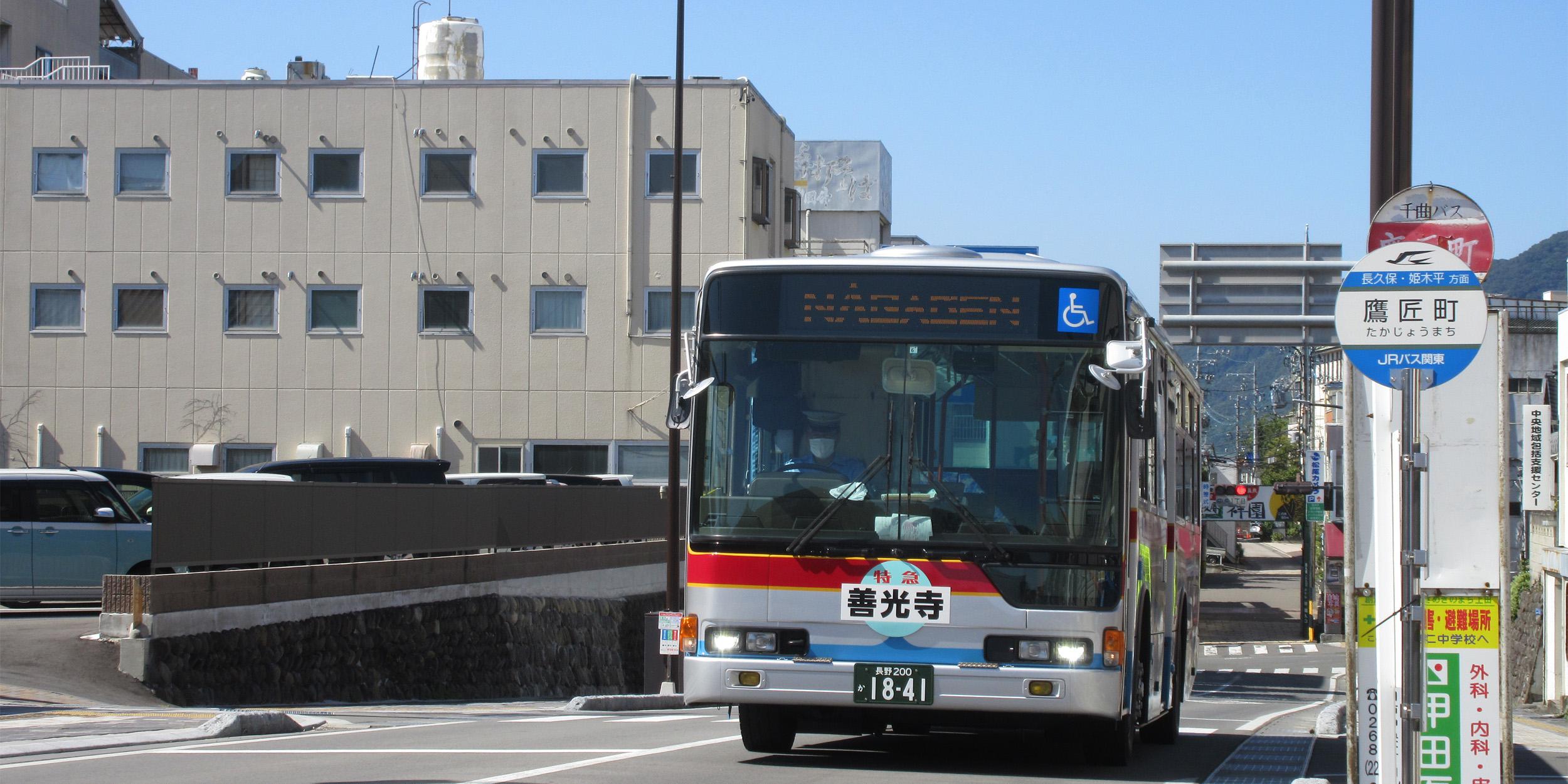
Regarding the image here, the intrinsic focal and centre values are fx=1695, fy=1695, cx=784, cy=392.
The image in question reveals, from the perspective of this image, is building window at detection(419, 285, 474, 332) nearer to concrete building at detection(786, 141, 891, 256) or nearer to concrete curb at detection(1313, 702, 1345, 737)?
concrete building at detection(786, 141, 891, 256)

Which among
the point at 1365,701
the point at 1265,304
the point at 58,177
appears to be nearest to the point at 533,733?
the point at 1365,701

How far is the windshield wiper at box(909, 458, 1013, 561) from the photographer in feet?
31.6

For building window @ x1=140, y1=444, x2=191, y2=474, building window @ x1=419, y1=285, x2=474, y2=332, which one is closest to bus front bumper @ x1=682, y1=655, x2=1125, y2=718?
building window @ x1=419, y1=285, x2=474, y2=332

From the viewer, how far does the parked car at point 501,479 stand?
31109mm

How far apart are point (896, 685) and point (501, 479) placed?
73.3ft

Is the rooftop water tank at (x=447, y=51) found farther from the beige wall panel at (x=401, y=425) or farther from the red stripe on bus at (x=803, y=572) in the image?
the red stripe on bus at (x=803, y=572)

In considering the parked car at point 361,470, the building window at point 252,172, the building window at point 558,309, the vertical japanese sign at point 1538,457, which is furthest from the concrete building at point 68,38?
the vertical japanese sign at point 1538,457

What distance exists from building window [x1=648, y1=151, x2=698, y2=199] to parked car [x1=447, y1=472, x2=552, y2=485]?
8933mm

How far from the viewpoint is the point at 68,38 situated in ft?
190

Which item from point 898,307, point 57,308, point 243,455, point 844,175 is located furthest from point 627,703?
point 844,175

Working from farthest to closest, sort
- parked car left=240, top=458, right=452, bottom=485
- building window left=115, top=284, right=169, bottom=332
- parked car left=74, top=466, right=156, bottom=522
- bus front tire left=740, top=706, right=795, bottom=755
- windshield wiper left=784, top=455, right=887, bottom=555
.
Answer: building window left=115, top=284, right=169, bottom=332
parked car left=240, top=458, right=452, bottom=485
parked car left=74, top=466, right=156, bottom=522
bus front tire left=740, top=706, right=795, bottom=755
windshield wiper left=784, top=455, right=887, bottom=555

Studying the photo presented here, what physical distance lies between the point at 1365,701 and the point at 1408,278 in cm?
199

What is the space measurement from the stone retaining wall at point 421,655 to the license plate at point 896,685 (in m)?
10.3

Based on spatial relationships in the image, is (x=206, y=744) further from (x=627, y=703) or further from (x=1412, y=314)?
(x=627, y=703)
